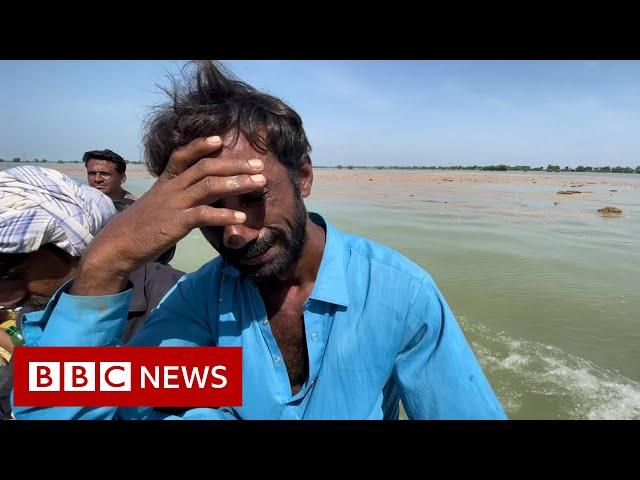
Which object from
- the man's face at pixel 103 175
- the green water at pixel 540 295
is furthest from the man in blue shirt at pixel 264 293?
the man's face at pixel 103 175

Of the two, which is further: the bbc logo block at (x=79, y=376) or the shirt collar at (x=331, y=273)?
the shirt collar at (x=331, y=273)

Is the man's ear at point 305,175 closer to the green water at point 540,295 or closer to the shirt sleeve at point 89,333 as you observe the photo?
the shirt sleeve at point 89,333

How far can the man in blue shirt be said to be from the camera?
4.35 feet

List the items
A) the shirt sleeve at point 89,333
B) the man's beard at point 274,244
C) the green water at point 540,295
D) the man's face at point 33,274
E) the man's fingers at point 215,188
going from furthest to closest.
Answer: the green water at point 540,295 → the man's face at point 33,274 → the man's beard at point 274,244 → the shirt sleeve at point 89,333 → the man's fingers at point 215,188

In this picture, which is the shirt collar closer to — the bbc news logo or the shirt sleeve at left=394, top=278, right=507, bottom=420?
the shirt sleeve at left=394, top=278, right=507, bottom=420

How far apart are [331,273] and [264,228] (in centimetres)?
35

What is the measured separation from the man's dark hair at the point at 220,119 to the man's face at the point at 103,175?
4.68 metres

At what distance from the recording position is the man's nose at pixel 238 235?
1419 millimetres

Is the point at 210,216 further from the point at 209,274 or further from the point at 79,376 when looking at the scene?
the point at 79,376

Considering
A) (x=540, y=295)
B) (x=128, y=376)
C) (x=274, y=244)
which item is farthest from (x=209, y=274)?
(x=540, y=295)

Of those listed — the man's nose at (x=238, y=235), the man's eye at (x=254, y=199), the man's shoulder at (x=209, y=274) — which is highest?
the man's eye at (x=254, y=199)

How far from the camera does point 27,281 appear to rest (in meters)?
2.05

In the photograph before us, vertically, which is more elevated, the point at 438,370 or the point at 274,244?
the point at 274,244

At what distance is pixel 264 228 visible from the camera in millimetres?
1487
